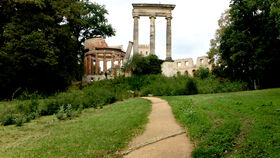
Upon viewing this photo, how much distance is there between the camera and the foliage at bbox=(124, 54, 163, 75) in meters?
22.9

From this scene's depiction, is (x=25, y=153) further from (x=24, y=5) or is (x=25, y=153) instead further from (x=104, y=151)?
(x=24, y=5)

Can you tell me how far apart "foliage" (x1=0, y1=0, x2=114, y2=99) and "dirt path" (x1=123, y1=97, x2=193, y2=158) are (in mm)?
11432

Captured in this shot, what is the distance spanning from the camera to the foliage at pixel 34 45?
596 inches

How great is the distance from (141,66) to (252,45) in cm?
1128

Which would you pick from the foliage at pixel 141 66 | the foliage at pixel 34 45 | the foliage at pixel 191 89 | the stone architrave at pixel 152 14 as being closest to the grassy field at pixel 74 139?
the foliage at pixel 34 45

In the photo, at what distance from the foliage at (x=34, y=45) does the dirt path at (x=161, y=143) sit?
11.4 m

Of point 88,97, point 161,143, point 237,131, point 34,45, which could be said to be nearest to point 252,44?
point 88,97

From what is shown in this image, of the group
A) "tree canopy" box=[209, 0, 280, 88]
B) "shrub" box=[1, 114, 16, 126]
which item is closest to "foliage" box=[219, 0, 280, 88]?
"tree canopy" box=[209, 0, 280, 88]

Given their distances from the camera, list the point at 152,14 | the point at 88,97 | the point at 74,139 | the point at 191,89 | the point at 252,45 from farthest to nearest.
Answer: the point at 152,14, the point at 252,45, the point at 191,89, the point at 88,97, the point at 74,139

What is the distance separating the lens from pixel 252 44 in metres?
17.6

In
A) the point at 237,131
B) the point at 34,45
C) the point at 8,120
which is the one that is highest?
the point at 34,45

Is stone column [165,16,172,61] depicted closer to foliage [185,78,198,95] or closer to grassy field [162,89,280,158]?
foliage [185,78,198,95]

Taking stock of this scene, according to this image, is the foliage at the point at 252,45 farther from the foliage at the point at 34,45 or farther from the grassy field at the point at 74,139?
the foliage at the point at 34,45

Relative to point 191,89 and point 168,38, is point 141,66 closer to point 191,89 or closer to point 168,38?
point 168,38
